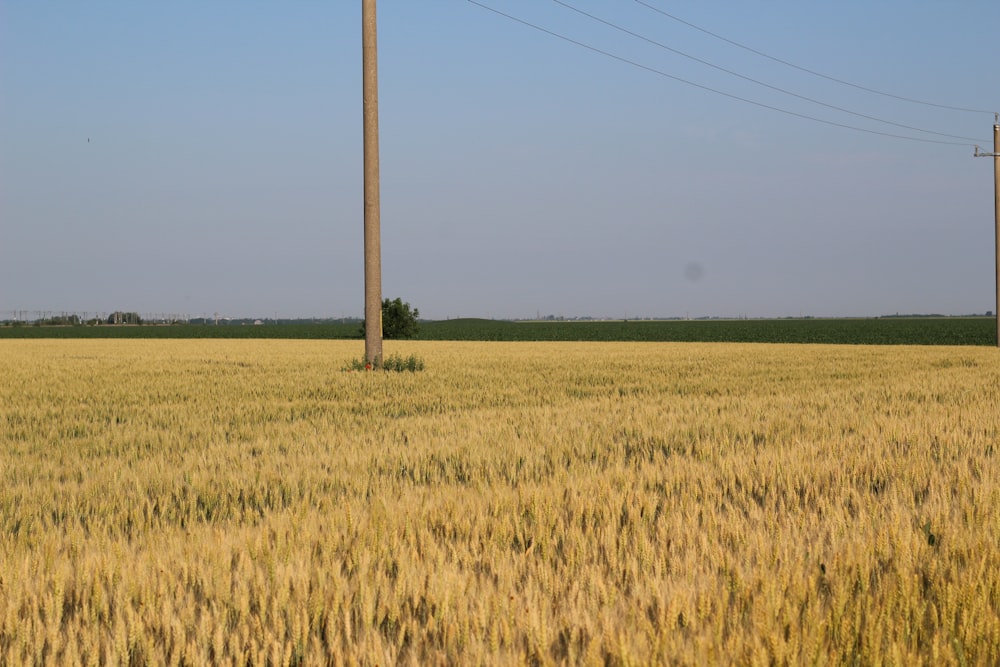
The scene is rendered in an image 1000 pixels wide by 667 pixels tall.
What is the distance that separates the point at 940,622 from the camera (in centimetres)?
261

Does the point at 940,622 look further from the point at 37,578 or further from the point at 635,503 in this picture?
the point at 37,578

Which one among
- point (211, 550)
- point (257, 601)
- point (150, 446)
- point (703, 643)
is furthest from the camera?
point (150, 446)

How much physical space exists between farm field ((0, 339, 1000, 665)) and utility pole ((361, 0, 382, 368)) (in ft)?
26.2

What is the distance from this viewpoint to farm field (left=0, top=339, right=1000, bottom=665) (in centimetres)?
238

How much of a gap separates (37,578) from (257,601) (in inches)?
39.5

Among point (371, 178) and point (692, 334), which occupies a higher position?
point (371, 178)

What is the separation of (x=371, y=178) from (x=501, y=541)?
45.3ft

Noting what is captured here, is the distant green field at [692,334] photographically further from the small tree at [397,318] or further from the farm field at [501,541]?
the farm field at [501,541]

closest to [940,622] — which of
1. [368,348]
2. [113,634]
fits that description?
[113,634]

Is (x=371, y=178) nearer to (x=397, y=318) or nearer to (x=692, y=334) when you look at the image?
(x=397, y=318)

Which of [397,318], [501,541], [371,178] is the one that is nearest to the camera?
[501,541]

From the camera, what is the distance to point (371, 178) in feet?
53.7

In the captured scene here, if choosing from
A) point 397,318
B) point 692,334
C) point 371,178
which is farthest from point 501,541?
point 692,334

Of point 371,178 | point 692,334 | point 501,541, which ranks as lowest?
point 501,541
